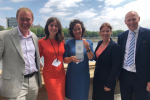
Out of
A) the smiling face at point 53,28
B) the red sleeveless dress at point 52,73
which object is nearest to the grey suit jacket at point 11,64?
the red sleeveless dress at point 52,73

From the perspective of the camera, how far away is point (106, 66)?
2.02 meters

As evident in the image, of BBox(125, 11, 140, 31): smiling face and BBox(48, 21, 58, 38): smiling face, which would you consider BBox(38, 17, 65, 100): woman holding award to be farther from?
BBox(125, 11, 140, 31): smiling face

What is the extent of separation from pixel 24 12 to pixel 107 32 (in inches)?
54.3

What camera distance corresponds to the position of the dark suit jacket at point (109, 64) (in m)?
1.93

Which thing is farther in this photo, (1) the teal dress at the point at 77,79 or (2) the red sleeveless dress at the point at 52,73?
(1) the teal dress at the point at 77,79

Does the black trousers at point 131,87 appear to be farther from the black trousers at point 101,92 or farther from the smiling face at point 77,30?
the smiling face at point 77,30

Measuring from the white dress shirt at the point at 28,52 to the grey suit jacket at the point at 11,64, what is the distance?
3.4 inches

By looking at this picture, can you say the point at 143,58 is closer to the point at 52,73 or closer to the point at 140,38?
the point at 140,38

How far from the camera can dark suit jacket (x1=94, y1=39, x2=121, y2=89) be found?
1.93m

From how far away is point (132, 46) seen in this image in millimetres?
2041

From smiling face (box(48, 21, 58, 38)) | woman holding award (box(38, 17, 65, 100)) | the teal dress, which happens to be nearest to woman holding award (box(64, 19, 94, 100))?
the teal dress

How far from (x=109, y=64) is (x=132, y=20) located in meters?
0.89

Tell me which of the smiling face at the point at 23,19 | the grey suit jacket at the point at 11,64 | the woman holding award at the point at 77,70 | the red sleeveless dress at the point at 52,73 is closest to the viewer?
the grey suit jacket at the point at 11,64

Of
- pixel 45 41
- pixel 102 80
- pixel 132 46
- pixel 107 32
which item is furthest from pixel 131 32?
pixel 45 41
